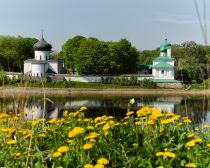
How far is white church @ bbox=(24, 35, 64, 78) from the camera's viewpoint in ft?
150

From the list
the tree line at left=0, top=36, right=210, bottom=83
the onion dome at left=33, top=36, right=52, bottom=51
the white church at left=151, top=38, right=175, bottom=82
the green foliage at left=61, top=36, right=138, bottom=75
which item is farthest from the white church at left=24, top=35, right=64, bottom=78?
the white church at left=151, top=38, right=175, bottom=82

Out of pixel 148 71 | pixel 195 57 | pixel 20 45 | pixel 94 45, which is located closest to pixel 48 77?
pixel 94 45

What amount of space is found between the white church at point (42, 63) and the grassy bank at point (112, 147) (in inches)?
1683

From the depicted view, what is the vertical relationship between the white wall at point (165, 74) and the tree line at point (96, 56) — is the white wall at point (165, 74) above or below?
below

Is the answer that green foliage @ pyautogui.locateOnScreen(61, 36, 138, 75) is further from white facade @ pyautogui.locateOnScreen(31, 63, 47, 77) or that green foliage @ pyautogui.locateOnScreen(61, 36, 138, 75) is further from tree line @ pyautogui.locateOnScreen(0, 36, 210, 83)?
white facade @ pyautogui.locateOnScreen(31, 63, 47, 77)

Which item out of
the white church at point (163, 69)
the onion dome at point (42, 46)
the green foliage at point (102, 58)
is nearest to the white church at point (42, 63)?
the onion dome at point (42, 46)

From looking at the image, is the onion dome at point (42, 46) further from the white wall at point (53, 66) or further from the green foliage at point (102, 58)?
the green foliage at point (102, 58)

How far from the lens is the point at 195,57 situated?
5584cm

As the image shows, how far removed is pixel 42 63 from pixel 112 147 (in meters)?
44.0

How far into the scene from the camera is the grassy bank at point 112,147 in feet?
7.79

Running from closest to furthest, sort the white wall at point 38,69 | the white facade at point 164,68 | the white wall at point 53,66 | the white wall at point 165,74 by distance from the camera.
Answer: the white wall at point 38,69 < the white wall at point 165,74 < the white facade at point 164,68 < the white wall at point 53,66

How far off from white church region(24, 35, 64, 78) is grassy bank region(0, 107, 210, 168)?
4276 cm

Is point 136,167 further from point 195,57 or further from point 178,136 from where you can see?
point 195,57

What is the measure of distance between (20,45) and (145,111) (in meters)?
51.8
